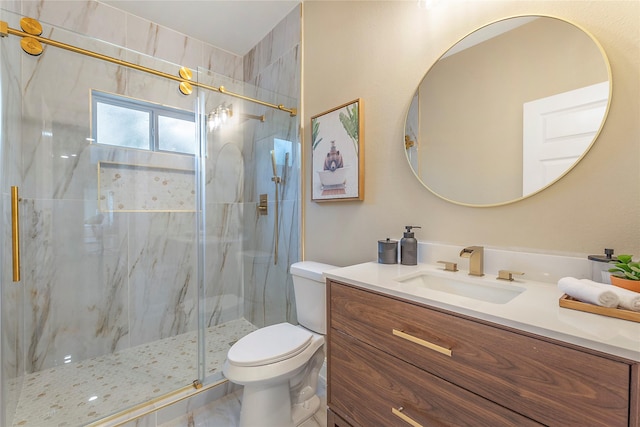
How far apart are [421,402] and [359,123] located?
1305mm

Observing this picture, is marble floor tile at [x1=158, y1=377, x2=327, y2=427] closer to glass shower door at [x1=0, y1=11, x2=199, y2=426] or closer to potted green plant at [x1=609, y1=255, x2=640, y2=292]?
glass shower door at [x1=0, y1=11, x2=199, y2=426]

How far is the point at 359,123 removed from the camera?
1.54 m

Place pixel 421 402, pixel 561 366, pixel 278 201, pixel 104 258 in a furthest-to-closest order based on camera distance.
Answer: pixel 278 201 → pixel 104 258 → pixel 421 402 → pixel 561 366

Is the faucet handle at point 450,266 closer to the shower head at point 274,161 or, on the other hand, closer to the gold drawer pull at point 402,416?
the gold drawer pull at point 402,416

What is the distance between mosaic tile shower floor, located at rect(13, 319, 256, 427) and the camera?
144 cm

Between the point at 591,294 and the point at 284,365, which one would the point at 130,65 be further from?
the point at 591,294

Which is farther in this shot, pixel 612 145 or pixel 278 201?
pixel 278 201

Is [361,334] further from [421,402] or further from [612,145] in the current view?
[612,145]

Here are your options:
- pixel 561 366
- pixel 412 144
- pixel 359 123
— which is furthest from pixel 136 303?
pixel 561 366

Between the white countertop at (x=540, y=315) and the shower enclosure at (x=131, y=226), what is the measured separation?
4.39 feet

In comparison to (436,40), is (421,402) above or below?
below

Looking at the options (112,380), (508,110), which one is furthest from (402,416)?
(112,380)

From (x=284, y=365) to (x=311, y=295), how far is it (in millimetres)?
411

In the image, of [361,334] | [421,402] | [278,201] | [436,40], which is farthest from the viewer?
[278,201]
